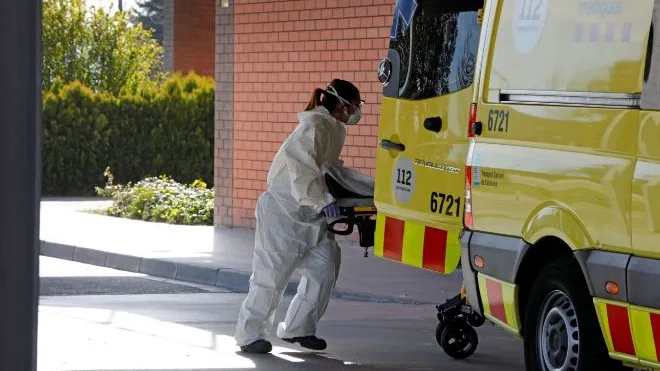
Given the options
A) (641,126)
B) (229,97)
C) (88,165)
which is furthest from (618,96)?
(88,165)

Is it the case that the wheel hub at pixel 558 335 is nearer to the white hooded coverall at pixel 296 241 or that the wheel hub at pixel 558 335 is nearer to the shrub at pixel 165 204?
the white hooded coverall at pixel 296 241

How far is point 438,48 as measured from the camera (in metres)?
9.19

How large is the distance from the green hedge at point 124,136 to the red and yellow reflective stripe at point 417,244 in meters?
17.4

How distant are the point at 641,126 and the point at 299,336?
3.59 m

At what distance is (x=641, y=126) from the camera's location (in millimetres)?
6301

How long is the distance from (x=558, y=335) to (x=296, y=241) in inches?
97.2

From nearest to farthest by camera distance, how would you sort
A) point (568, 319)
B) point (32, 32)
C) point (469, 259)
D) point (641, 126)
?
point (32, 32) → point (641, 126) → point (568, 319) → point (469, 259)

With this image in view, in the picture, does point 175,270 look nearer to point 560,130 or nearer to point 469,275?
point 469,275

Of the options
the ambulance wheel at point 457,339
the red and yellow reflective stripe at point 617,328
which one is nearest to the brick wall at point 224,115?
the ambulance wheel at point 457,339

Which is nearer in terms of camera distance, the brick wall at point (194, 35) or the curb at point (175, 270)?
the curb at point (175, 270)

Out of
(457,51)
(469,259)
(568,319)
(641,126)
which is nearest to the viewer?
(641,126)

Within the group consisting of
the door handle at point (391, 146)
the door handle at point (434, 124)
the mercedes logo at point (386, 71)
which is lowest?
the door handle at point (391, 146)

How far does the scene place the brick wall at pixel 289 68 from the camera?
624 inches

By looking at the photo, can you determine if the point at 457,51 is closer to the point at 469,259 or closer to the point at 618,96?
the point at 469,259
